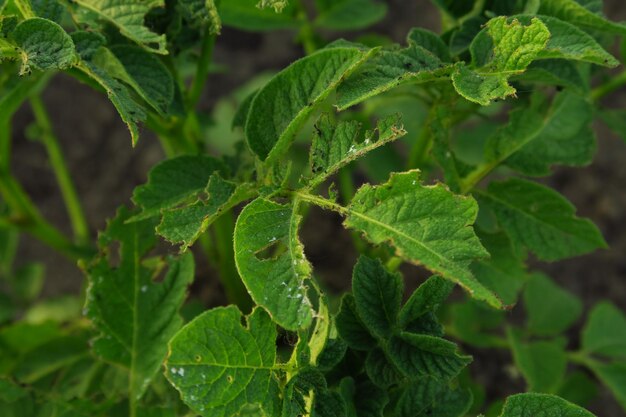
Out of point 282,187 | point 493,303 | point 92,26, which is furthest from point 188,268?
point 493,303

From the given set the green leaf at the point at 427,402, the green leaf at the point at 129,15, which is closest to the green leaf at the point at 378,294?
the green leaf at the point at 427,402

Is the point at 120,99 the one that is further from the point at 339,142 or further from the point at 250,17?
the point at 250,17

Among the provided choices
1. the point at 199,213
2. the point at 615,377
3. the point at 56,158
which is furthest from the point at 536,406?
the point at 56,158

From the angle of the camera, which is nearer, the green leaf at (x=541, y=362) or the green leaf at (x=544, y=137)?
the green leaf at (x=544, y=137)

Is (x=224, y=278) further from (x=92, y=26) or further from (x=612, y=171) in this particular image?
(x=612, y=171)

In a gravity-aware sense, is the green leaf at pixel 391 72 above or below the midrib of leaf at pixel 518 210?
above

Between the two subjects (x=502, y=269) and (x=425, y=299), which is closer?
(x=425, y=299)

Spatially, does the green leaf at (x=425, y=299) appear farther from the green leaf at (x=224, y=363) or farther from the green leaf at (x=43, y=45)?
the green leaf at (x=43, y=45)
